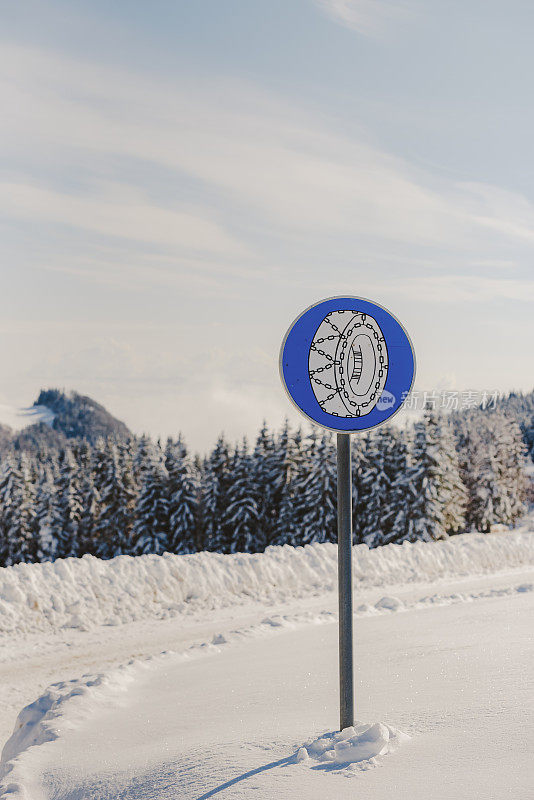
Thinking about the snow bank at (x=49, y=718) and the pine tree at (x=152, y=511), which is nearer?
the snow bank at (x=49, y=718)

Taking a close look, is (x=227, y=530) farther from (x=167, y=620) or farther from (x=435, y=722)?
(x=435, y=722)

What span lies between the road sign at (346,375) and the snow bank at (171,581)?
725 centimetres

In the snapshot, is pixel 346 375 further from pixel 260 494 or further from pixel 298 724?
pixel 260 494

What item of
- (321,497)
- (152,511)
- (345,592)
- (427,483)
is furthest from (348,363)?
(152,511)

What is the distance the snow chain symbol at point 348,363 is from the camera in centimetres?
420

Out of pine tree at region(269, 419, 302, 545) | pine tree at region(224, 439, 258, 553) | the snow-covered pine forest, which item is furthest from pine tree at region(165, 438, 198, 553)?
pine tree at region(269, 419, 302, 545)

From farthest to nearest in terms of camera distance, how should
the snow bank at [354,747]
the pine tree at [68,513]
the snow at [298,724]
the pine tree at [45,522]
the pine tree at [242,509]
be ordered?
1. the pine tree at [68,513]
2. the pine tree at [45,522]
3. the pine tree at [242,509]
4. the snow bank at [354,747]
5. the snow at [298,724]

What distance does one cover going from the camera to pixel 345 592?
425 centimetres

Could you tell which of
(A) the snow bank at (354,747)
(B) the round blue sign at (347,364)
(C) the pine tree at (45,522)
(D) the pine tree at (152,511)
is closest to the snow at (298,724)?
Answer: (A) the snow bank at (354,747)

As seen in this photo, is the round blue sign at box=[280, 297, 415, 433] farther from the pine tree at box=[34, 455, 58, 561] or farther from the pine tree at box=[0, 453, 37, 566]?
the pine tree at box=[0, 453, 37, 566]

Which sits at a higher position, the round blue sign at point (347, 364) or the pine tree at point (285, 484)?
the round blue sign at point (347, 364)

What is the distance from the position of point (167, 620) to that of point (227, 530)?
41678 millimetres

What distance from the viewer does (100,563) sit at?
40.3 feet

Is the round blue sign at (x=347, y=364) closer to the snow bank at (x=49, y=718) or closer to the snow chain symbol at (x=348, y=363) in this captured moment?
the snow chain symbol at (x=348, y=363)
